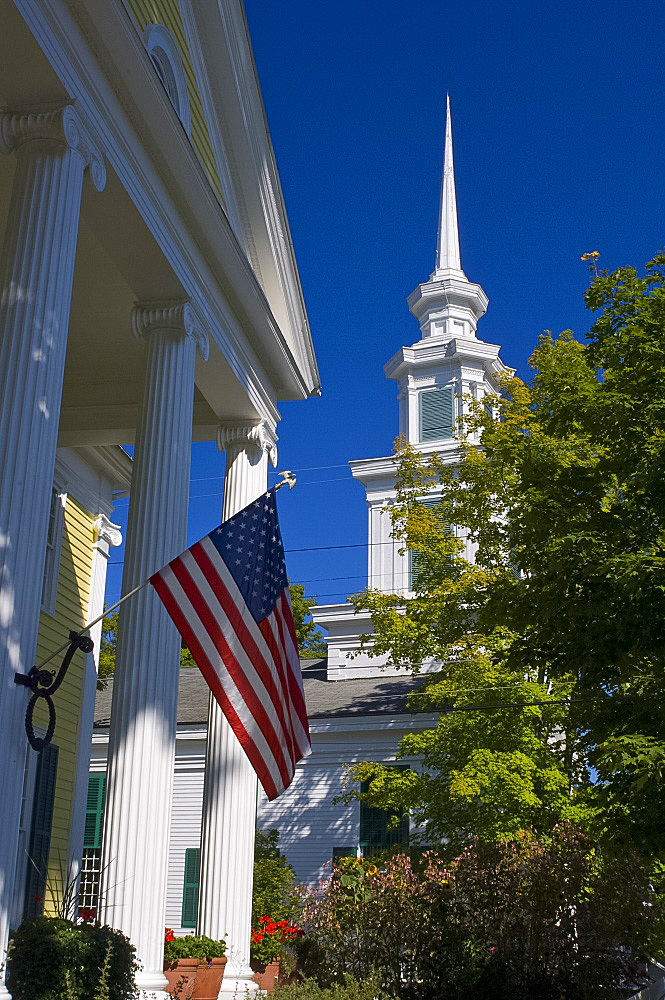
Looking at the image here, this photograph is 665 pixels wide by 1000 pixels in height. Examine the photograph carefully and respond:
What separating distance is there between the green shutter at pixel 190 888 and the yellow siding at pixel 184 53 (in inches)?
770

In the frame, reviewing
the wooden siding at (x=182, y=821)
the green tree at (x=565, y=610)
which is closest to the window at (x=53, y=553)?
the green tree at (x=565, y=610)

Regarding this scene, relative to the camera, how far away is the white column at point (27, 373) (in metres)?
7.83

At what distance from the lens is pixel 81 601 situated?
757 inches

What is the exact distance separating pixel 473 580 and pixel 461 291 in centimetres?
2502

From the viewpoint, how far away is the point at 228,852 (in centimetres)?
1370

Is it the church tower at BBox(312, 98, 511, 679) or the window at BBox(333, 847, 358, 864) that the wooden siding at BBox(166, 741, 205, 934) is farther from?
the church tower at BBox(312, 98, 511, 679)

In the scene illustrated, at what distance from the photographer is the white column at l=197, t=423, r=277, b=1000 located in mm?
13328

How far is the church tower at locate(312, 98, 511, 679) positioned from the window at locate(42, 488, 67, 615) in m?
17.8

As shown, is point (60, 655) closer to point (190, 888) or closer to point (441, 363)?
point (190, 888)

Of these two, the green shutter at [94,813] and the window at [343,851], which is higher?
the green shutter at [94,813]

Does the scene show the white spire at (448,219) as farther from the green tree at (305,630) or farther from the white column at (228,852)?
the white column at (228,852)

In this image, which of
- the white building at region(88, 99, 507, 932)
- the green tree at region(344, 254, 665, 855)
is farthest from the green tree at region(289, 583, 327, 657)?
the green tree at region(344, 254, 665, 855)

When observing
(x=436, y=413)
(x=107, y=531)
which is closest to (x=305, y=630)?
(x=436, y=413)

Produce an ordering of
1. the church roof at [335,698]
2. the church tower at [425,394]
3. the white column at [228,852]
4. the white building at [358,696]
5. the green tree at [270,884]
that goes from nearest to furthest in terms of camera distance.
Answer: the white column at [228,852], the green tree at [270,884], the white building at [358,696], the church roof at [335,698], the church tower at [425,394]
